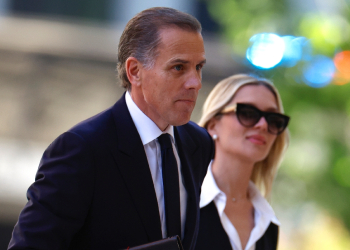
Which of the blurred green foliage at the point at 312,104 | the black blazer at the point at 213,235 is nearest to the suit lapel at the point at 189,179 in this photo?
the black blazer at the point at 213,235

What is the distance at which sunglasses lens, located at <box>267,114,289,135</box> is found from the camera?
252 centimetres

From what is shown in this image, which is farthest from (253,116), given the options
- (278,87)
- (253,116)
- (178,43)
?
(278,87)

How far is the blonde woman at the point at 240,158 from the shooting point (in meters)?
2.40

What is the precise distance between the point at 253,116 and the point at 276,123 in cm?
16

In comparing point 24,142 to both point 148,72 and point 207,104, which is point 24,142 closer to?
point 207,104

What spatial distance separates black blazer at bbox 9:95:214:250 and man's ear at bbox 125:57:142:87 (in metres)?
0.10

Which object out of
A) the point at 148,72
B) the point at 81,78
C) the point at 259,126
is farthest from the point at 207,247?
the point at 81,78

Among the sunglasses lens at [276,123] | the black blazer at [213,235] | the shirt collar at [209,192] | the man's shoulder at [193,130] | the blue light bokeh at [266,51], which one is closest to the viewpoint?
the man's shoulder at [193,130]

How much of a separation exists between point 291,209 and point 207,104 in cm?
207

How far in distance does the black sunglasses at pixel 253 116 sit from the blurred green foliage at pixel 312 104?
1.52 metres

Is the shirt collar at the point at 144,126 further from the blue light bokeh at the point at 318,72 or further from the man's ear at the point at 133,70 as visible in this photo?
the blue light bokeh at the point at 318,72

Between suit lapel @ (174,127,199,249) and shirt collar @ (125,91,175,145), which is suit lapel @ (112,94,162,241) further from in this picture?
suit lapel @ (174,127,199,249)

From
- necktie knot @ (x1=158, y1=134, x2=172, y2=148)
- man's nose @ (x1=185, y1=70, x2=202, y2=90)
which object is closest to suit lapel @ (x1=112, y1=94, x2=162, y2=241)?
necktie knot @ (x1=158, y1=134, x2=172, y2=148)

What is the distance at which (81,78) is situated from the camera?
633cm
